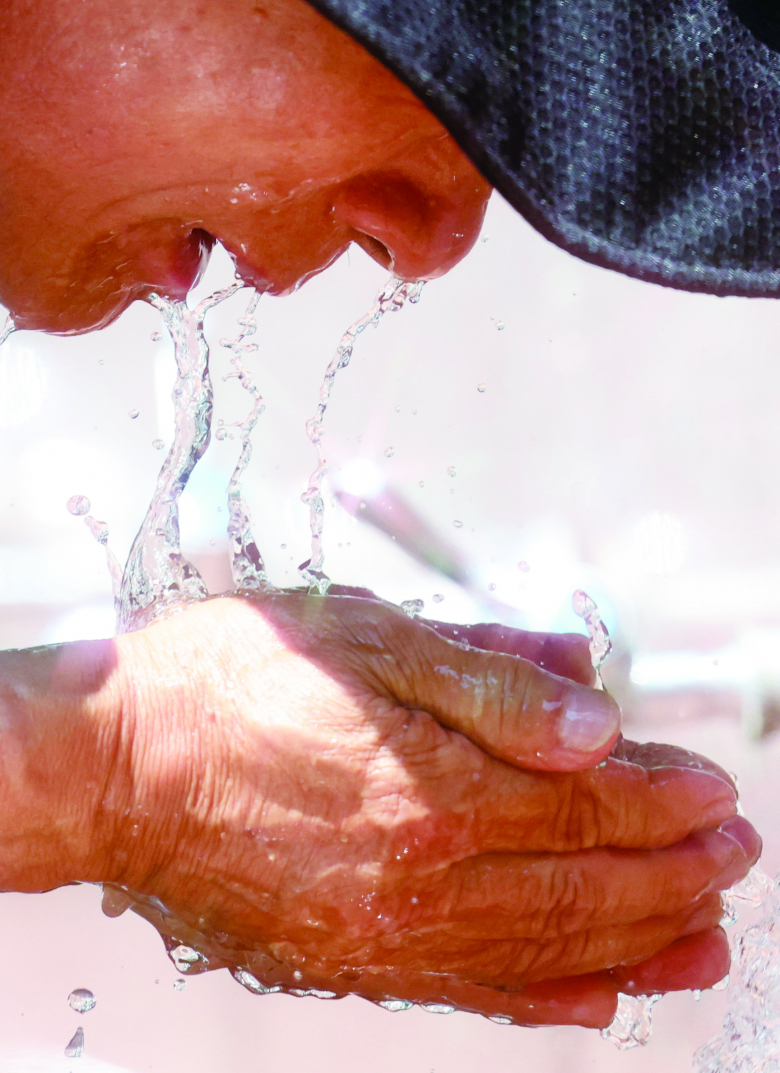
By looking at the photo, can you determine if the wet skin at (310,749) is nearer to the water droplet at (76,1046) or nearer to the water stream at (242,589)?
the water stream at (242,589)

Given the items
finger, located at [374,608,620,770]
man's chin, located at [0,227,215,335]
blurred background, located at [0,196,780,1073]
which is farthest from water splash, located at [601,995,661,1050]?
man's chin, located at [0,227,215,335]

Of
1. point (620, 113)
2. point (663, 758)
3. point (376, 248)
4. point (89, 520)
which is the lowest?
point (89, 520)

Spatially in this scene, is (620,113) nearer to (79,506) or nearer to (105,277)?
(105,277)

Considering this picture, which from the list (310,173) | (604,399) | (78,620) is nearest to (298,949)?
(310,173)

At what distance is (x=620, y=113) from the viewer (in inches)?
17.5

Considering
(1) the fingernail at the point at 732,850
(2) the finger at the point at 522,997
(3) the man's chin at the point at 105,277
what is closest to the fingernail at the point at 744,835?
(1) the fingernail at the point at 732,850

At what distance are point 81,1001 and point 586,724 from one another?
63cm

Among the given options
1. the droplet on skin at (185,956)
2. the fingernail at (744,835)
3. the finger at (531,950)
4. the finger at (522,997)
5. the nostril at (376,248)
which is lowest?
the droplet on skin at (185,956)

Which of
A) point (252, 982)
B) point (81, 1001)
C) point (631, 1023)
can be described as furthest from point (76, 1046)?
point (631, 1023)

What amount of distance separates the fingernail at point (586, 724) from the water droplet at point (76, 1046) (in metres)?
0.59

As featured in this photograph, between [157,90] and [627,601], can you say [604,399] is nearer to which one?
[627,601]

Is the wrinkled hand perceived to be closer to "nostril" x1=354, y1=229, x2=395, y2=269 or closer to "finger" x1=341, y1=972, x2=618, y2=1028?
"finger" x1=341, y1=972, x2=618, y2=1028

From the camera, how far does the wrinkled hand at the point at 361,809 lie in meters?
0.51

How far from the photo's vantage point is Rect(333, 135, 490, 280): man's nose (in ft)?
2.02
